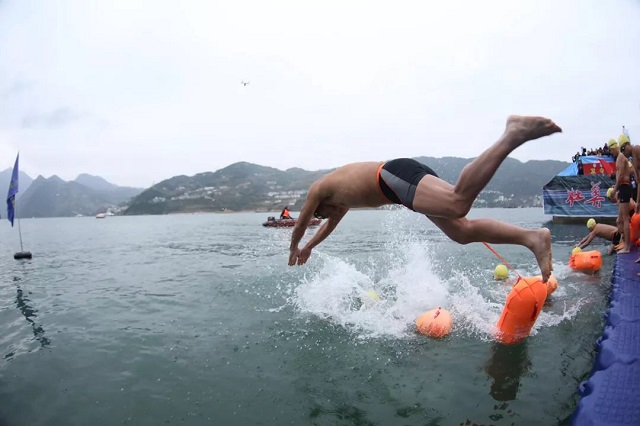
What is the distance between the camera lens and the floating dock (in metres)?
2.48

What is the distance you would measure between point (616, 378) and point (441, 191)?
6.84 feet

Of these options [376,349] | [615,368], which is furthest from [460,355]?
[615,368]

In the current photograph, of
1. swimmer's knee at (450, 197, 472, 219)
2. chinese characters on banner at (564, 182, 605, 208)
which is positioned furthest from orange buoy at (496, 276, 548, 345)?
chinese characters on banner at (564, 182, 605, 208)

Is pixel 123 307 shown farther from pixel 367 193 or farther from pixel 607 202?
pixel 607 202

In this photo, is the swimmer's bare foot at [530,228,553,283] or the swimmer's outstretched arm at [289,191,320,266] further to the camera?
the swimmer's outstretched arm at [289,191,320,266]

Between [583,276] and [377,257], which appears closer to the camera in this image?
[583,276]

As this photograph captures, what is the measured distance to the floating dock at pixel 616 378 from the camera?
2.48m

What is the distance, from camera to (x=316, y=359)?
4.77 m

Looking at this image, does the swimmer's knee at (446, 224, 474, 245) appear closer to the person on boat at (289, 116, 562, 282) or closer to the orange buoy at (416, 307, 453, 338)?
the person on boat at (289, 116, 562, 282)

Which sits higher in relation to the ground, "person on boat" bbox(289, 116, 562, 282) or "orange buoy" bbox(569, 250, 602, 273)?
"person on boat" bbox(289, 116, 562, 282)

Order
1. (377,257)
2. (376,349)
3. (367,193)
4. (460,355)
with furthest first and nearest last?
(377,257) < (376,349) < (460,355) < (367,193)

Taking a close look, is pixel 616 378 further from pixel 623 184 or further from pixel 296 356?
pixel 623 184

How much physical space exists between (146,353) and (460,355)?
14.8 feet

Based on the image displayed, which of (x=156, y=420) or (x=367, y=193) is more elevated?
(x=367, y=193)
